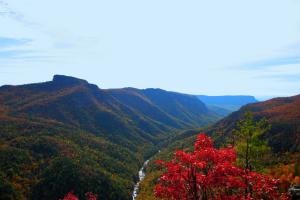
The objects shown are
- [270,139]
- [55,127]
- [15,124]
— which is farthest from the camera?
[55,127]

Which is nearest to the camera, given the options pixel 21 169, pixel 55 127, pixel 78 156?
pixel 21 169

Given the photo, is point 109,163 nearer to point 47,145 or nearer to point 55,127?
point 47,145

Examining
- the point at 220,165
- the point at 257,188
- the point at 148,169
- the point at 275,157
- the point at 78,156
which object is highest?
the point at 220,165

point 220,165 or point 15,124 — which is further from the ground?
point 220,165

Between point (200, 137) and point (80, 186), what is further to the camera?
point (80, 186)

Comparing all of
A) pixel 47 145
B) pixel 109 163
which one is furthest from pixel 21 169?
pixel 109 163

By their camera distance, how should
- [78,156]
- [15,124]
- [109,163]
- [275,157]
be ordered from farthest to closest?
[15,124] → [109,163] → [78,156] → [275,157]

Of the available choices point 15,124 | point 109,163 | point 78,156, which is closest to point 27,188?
point 78,156

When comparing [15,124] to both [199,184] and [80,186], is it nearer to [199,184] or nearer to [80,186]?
[80,186]

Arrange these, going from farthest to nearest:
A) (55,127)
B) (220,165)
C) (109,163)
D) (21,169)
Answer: (55,127) → (109,163) → (21,169) → (220,165)
